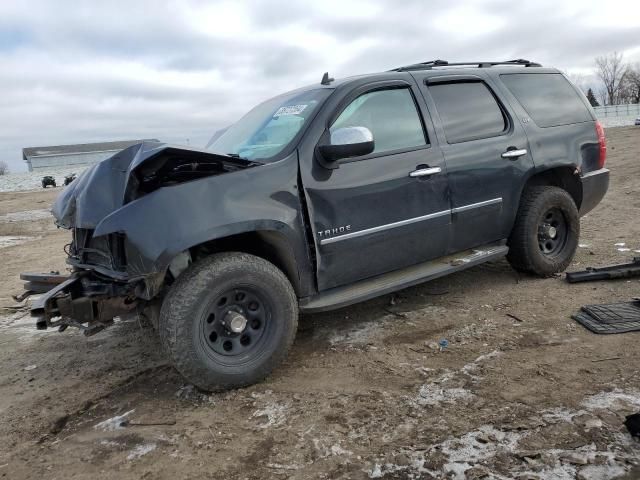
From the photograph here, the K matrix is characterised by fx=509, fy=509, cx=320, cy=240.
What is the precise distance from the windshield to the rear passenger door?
1.04 m

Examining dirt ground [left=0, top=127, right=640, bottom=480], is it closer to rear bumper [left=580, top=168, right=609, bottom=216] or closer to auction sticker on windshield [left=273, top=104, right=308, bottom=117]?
rear bumper [left=580, top=168, right=609, bottom=216]

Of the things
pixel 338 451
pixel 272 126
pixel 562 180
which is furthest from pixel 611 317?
pixel 272 126

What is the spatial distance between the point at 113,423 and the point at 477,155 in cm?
339

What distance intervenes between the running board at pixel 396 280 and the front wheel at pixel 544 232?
9.3 inches

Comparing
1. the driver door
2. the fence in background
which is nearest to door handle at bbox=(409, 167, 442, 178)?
the driver door

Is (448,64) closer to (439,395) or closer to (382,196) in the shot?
(382,196)

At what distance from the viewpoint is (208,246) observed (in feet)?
11.0

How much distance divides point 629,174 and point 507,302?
903 centimetres

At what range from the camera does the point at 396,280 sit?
3.89 m

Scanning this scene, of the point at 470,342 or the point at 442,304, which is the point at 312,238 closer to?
the point at 470,342

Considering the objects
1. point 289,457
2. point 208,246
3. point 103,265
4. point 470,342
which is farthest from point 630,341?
point 103,265

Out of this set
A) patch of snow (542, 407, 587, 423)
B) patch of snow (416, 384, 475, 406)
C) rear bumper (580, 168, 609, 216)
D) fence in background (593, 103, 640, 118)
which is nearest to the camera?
patch of snow (542, 407, 587, 423)

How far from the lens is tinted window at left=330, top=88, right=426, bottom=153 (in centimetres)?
384

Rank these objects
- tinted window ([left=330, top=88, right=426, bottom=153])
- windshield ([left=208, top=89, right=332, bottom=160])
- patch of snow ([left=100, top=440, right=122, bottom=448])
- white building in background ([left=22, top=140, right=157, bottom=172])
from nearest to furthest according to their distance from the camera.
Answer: patch of snow ([left=100, top=440, right=122, bottom=448]) → windshield ([left=208, top=89, right=332, bottom=160]) → tinted window ([left=330, top=88, right=426, bottom=153]) → white building in background ([left=22, top=140, right=157, bottom=172])
